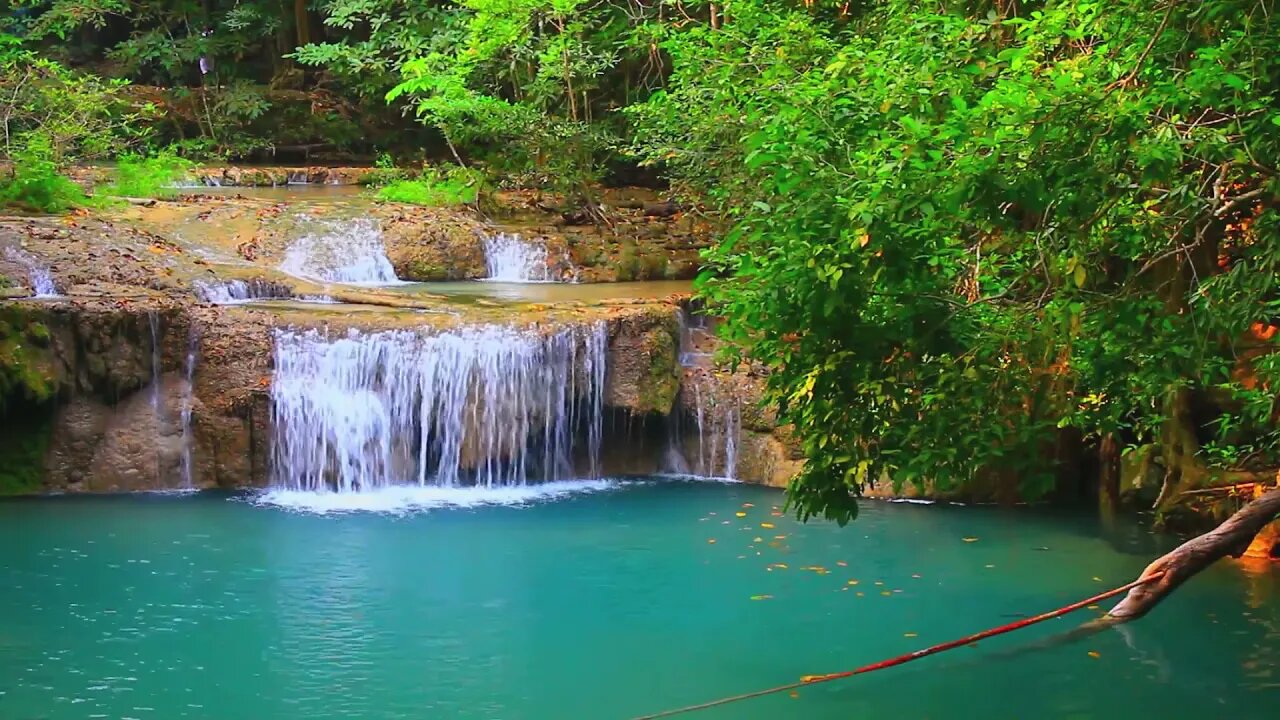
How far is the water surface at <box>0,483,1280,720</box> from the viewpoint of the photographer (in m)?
6.54

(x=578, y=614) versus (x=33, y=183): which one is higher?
(x=33, y=183)

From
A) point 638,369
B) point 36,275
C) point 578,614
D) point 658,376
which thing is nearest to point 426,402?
point 638,369

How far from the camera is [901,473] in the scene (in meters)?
5.44

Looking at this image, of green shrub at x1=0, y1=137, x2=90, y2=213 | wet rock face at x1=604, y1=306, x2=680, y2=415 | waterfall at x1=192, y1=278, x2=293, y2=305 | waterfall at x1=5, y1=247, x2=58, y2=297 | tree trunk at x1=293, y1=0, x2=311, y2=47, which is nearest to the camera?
waterfall at x1=5, y1=247, x2=58, y2=297

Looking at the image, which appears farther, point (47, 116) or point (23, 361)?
point (47, 116)

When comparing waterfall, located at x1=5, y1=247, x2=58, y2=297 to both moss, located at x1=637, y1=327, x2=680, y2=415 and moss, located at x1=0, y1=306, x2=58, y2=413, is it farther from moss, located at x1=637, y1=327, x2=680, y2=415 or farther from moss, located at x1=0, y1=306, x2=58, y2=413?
moss, located at x1=637, y1=327, x2=680, y2=415

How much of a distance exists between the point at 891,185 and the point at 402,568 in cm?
487

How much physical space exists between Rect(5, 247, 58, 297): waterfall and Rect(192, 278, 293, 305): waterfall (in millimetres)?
1126

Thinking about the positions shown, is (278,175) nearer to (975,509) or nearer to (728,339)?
(975,509)

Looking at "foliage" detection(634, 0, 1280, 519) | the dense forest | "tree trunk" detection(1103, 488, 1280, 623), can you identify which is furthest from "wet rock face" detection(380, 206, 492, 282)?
"tree trunk" detection(1103, 488, 1280, 623)

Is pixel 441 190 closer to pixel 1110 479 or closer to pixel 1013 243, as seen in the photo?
pixel 1110 479

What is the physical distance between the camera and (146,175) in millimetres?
16016

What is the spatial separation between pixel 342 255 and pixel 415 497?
13.3ft

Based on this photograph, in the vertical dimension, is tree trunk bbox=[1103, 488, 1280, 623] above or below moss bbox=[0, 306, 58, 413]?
below
